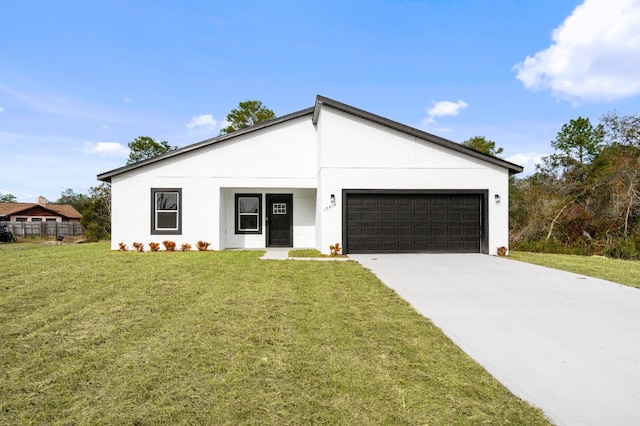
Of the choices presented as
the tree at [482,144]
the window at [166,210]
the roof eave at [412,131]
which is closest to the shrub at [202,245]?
the window at [166,210]

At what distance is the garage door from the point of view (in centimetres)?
1155

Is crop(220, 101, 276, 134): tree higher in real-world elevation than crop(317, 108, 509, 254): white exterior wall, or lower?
higher

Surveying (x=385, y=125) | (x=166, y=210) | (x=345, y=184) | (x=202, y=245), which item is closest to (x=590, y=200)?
(x=385, y=125)

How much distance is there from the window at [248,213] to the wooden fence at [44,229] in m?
22.7

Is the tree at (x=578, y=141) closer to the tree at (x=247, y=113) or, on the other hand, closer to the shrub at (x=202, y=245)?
the tree at (x=247, y=113)

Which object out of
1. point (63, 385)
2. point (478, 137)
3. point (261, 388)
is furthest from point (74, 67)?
point (478, 137)

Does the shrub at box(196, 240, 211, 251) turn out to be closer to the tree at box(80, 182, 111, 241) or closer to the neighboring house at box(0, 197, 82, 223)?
the tree at box(80, 182, 111, 241)

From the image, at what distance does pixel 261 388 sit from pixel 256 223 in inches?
455

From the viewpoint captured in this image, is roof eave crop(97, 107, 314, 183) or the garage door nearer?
the garage door

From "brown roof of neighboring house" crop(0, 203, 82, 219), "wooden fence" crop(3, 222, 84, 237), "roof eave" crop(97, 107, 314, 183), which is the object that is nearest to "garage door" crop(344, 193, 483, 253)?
"roof eave" crop(97, 107, 314, 183)

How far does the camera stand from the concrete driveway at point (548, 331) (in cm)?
258

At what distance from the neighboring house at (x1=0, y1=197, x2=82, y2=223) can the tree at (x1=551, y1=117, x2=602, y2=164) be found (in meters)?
52.2

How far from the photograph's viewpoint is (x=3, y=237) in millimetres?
23281

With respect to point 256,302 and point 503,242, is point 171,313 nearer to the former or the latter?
point 256,302
